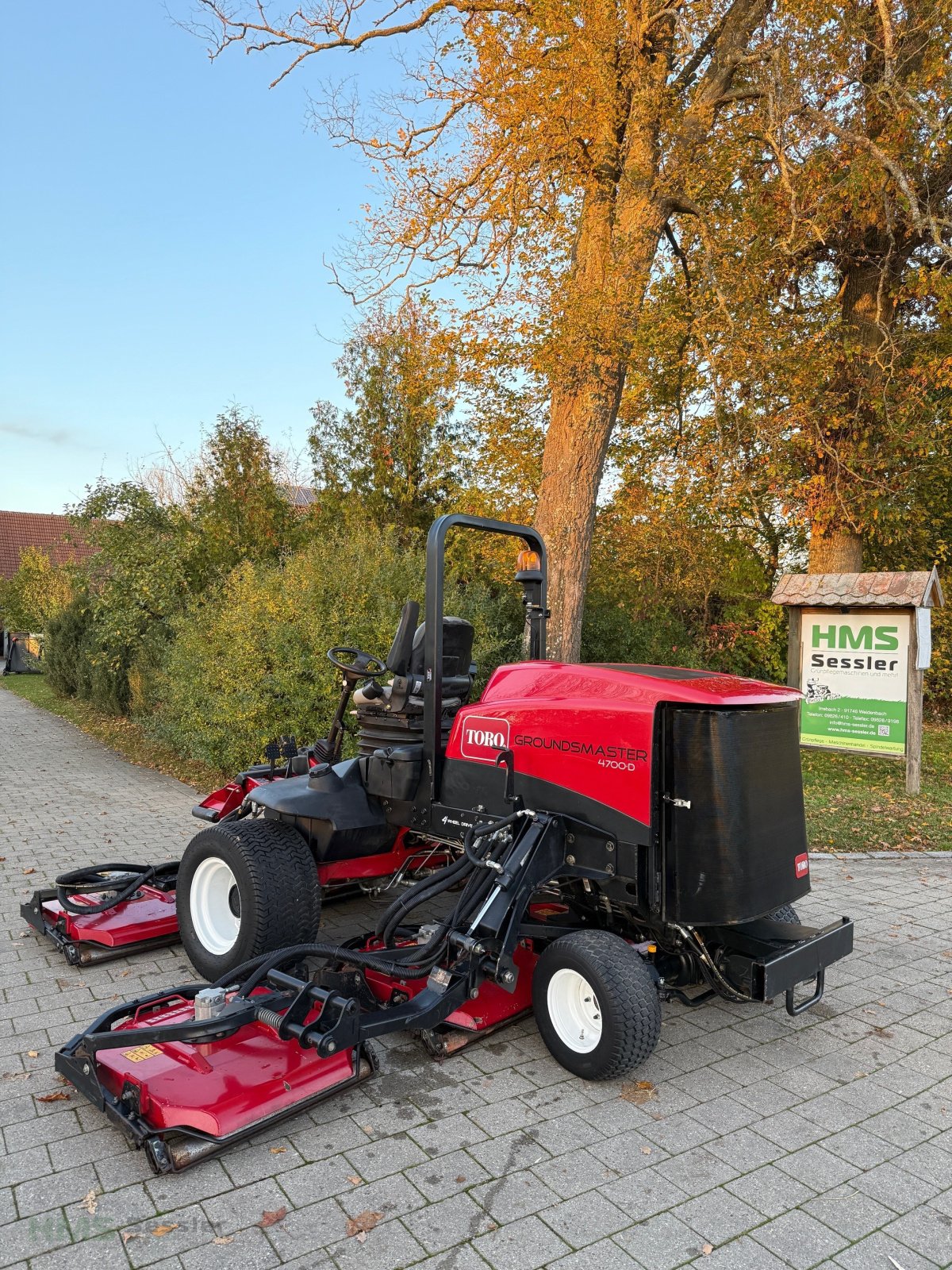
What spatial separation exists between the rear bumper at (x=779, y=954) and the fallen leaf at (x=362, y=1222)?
1.43m

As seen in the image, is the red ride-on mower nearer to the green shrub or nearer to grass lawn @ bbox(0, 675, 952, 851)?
grass lawn @ bbox(0, 675, 952, 851)

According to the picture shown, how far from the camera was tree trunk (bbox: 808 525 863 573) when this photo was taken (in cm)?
1207

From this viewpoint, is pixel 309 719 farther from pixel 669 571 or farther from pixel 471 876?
pixel 669 571

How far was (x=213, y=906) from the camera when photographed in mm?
4074

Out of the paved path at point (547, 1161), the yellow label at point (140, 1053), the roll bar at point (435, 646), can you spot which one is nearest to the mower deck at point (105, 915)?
the paved path at point (547, 1161)

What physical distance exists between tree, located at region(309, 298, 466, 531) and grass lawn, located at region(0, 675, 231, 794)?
440 centimetres

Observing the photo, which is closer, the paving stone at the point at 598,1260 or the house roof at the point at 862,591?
the paving stone at the point at 598,1260

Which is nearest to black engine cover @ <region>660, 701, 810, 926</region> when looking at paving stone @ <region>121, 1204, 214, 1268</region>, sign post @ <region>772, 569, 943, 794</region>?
paving stone @ <region>121, 1204, 214, 1268</region>

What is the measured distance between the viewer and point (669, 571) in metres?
13.2

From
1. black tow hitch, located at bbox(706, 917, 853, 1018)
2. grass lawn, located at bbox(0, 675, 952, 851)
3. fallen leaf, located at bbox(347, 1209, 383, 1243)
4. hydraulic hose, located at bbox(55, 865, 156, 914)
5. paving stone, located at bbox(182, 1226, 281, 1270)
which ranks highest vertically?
black tow hitch, located at bbox(706, 917, 853, 1018)

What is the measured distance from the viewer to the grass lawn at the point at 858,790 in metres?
6.91

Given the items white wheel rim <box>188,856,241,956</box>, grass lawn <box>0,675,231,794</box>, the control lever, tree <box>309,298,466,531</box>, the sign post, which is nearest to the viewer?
the control lever

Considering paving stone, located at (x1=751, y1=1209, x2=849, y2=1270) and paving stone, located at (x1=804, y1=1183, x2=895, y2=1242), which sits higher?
paving stone, located at (x1=751, y1=1209, x2=849, y2=1270)

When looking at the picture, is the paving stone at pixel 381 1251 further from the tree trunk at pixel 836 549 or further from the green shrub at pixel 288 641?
the tree trunk at pixel 836 549
